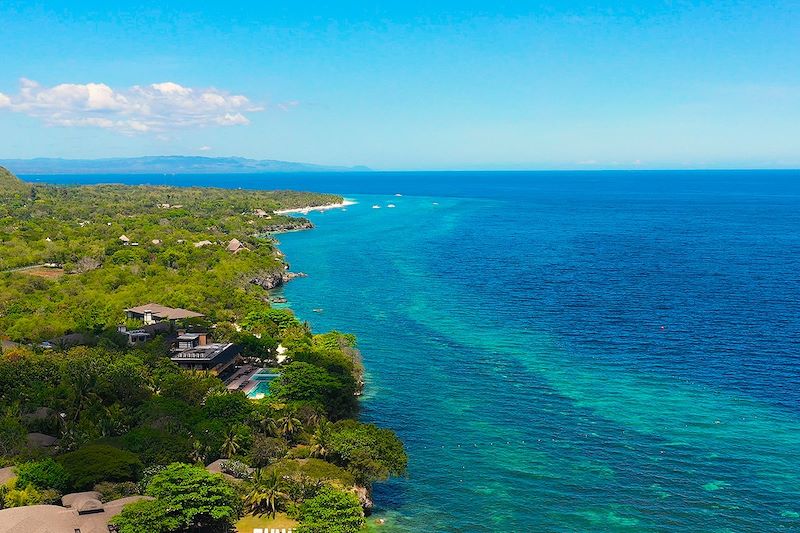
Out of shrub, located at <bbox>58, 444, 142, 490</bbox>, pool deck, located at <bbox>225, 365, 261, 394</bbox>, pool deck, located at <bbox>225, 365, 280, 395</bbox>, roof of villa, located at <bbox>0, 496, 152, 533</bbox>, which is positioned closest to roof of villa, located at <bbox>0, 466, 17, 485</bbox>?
shrub, located at <bbox>58, 444, 142, 490</bbox>

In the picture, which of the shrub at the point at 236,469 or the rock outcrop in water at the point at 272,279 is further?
the rock outcrop in water at the point at 272,279

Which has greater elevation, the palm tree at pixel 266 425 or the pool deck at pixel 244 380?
the palm tree at pixel 266 425

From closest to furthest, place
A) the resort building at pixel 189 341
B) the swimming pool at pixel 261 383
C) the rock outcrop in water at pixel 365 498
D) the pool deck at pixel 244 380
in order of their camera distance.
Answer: the rock outcrop in water at pixel 365 498, the swimming pool at pixel 261 383, the pool deck at pixel 244 380, the resort building at pixel 189 341

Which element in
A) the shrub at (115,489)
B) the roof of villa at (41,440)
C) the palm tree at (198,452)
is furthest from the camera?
the roof of villa at (41,440)

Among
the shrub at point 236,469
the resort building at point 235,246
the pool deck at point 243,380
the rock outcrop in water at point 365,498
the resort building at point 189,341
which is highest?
the resort building at point 235,246

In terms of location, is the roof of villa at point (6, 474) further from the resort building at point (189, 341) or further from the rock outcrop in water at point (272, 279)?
the rock outcrop in water at point (272, 279)

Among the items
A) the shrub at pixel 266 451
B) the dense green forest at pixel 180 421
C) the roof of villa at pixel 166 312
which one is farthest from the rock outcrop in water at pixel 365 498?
the roof of villa at pixel 166 312
